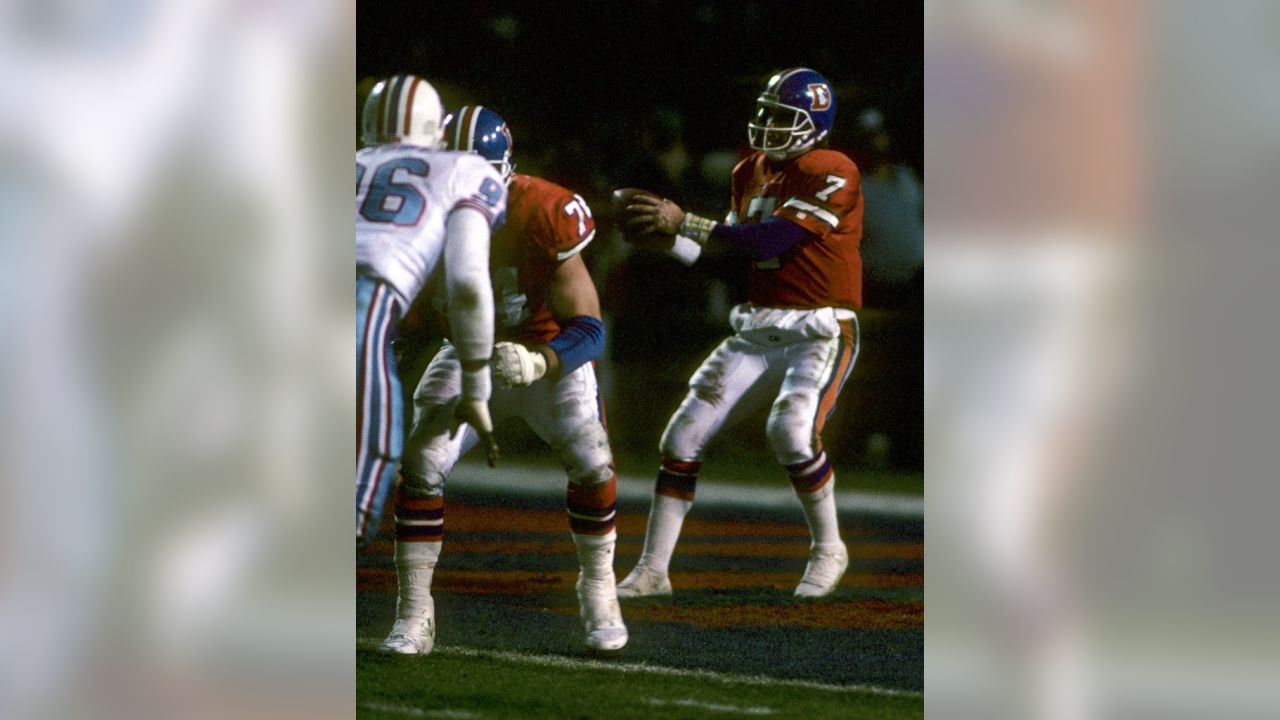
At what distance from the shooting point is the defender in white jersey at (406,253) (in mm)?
3354

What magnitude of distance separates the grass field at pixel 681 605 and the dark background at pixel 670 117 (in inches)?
5.8

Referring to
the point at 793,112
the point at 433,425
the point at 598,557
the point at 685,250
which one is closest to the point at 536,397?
the point at 433,425

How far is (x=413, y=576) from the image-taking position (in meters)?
3.45

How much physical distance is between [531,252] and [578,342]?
25 centimetres

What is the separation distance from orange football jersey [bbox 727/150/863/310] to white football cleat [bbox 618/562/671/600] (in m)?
0.71

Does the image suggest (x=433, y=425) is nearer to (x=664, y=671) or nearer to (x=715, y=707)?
(x=664, y=671)

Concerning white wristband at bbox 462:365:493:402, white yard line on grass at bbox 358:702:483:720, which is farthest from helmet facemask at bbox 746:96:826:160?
white yard line on grass at bbox 358:702:483:720

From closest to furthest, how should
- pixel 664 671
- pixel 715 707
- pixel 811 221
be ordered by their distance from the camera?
pixel 715 707, pixel 664 671, pixel 811 221

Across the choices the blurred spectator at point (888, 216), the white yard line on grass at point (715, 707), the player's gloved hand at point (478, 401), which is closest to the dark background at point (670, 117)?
the blurred spectator at point (888, 216)
